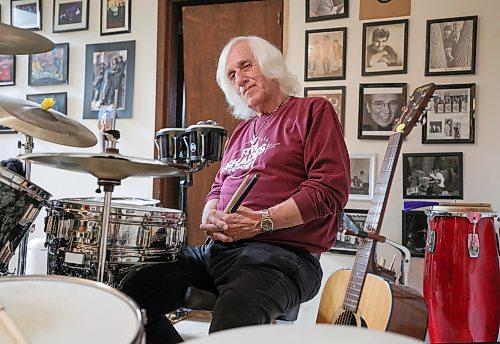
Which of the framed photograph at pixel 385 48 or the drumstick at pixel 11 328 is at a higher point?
the framed photograph at pixel 385 48

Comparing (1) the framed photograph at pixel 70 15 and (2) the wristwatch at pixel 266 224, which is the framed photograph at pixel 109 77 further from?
(2) the wristwatch at pixel 266 224

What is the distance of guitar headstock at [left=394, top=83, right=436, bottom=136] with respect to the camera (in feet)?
5.94

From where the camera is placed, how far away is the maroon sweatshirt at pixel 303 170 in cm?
130

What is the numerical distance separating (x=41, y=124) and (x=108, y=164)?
0.45 m

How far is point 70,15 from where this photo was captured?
124 inches

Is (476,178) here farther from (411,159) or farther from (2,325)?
(2,325)

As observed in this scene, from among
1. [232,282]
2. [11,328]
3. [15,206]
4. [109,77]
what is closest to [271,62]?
[232,282]

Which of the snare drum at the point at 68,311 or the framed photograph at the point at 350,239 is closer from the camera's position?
the snare drum at the point at 68,311

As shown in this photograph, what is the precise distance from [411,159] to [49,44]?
166 cm

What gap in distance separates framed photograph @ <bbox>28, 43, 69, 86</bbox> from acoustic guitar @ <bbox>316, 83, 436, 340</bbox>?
86.5 inches

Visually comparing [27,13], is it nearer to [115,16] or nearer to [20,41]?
[115,16]

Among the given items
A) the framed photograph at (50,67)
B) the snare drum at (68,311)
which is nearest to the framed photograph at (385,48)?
the framed photograph at (50,67)

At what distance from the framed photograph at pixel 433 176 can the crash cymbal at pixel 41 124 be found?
1.45 meters

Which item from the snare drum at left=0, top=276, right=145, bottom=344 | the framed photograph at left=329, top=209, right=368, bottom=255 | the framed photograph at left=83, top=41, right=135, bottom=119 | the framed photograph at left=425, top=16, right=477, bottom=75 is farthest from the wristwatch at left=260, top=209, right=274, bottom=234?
the framed photograph at left=83, top=41, right=135, bottom=119
